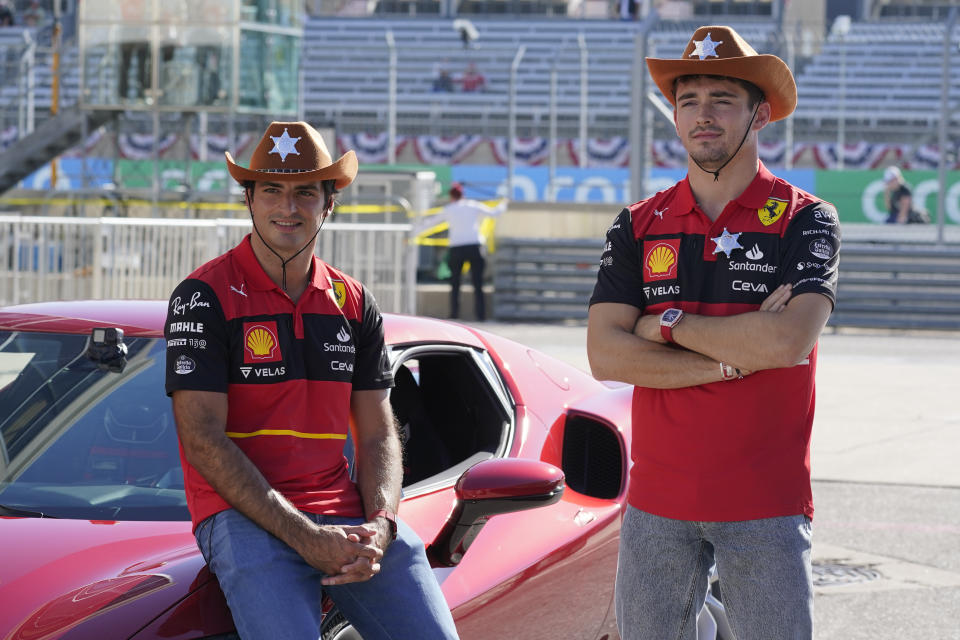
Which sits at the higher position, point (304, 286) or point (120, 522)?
point (304, 286)

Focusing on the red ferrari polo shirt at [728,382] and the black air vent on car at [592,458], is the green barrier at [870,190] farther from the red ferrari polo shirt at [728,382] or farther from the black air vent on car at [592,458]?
the red ferrari polo shirt at [728,382]

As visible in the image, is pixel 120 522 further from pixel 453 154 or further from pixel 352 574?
pixel 453 154

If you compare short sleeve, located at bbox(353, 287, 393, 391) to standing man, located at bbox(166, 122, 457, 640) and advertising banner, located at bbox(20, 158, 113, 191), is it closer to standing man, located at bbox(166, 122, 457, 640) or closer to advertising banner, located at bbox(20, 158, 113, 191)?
standing man, located at bbox(166, 122, 457, 640)

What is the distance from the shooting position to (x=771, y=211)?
3.19 metres

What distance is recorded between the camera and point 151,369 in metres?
3.66

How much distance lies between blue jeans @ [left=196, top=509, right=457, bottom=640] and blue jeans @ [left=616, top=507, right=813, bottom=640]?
43cm

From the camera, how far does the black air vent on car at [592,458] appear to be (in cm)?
420

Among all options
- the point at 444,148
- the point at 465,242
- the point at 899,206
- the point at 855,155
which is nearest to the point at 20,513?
the point at 465,242

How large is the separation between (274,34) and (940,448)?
16795 mm

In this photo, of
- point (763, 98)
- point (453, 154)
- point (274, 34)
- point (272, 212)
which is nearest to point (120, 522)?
point (272, 212)

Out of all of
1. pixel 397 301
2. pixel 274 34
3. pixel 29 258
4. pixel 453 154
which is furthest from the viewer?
pixel 453 154

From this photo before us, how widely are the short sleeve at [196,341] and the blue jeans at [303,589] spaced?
29cm

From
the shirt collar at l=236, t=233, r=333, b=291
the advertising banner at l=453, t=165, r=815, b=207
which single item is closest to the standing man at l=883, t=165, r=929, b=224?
the advertising banner at l=453, t=165, r=815, b=207

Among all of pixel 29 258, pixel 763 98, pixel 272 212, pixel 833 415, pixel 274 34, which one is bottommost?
pixel 833 415
